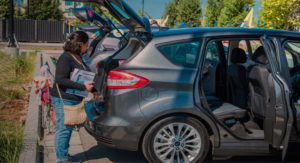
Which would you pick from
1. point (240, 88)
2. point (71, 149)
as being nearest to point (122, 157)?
point (71, 149)

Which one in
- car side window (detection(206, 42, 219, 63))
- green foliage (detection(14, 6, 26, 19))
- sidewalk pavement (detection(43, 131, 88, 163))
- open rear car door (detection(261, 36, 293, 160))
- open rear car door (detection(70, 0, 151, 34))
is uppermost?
green foliage (detection(14, 6, 26, 19))

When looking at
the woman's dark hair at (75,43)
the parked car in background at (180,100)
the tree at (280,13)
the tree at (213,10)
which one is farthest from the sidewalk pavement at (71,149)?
the tree at (213,10)

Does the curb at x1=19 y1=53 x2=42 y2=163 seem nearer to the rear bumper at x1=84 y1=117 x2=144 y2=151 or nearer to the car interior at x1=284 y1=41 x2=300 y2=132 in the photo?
the rear bumper at x1=84 y1=117 x2=144 y2=151

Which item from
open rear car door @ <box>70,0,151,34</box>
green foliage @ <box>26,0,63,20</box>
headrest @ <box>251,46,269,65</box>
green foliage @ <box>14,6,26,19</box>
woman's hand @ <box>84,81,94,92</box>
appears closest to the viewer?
open rear car door @ <box>70,0,151,34</box>

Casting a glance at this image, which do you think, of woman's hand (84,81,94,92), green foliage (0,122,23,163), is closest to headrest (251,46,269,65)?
woman's hand (84,81,94,92)

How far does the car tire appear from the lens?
190 inches

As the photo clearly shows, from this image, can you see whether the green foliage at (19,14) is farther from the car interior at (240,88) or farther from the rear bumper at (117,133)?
the rear bumper at (117,133)

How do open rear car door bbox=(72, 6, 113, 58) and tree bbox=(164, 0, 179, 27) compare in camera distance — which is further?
tree bbox=(164, 0, 179, 27)

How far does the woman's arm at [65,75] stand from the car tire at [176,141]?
940 mm

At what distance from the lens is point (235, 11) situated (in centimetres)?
4222

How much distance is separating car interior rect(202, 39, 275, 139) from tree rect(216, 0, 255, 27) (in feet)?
120

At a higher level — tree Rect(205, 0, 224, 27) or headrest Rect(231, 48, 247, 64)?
tree Rect(205, 0, 224, 27)

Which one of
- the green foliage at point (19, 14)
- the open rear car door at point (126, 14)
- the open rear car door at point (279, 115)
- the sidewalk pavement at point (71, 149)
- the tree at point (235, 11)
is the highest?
the tree at point (235, 11)

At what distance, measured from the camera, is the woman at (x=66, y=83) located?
15.4ft
